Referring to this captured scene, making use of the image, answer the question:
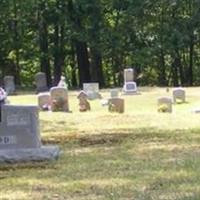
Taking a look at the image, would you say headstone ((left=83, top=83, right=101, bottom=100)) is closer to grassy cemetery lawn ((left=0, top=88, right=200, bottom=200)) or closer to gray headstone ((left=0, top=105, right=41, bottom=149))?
grassy cemetery lawn ((left=0, top=88, right=200, bottom=200))

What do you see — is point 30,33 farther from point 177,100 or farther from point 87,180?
point 87,180

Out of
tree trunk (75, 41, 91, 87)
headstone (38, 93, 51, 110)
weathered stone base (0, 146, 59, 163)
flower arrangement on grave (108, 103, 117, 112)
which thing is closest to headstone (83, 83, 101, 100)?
headstone (38, 93, 51, 110)

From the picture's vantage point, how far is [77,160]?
10.4 metres

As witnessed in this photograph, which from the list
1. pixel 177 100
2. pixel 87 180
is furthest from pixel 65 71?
pixel 87 180

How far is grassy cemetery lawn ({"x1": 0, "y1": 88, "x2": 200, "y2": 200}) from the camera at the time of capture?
7.75 m

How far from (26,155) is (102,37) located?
30.2m

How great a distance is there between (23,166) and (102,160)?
1.11 meters

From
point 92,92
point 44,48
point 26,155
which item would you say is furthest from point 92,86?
point 26,155

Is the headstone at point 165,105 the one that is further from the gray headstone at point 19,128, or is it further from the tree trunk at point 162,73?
the tree trunk at point 162,73

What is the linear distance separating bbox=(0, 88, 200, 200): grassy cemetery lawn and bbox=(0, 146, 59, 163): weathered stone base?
200 mm

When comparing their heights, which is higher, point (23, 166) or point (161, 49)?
point (161, 49)

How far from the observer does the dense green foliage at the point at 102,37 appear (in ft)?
133

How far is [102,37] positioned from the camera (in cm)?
4022

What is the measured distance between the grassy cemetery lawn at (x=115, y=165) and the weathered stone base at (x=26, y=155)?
0.66 feet
